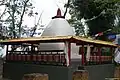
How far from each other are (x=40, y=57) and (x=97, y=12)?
15.2 meters

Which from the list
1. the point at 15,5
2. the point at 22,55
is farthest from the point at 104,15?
the point at 22,55

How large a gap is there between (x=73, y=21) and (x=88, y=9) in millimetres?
2524

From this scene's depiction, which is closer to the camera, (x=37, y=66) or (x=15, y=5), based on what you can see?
(x=37, y=66)

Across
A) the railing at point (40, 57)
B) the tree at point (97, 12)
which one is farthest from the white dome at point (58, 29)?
the tree at point (97, 12)

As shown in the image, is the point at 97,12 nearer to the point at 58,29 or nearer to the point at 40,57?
the point at 58,29

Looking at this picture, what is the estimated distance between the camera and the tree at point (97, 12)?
88.2 feet

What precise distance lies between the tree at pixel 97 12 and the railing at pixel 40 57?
1343 cm

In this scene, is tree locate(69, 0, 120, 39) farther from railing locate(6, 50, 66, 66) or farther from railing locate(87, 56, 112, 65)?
railing locate(6, 50, 66, 66)

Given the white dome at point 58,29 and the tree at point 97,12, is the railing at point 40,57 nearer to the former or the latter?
the white dome at point 58,29

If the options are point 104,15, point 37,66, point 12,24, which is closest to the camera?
point 37,66

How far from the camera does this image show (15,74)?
14.8 meters

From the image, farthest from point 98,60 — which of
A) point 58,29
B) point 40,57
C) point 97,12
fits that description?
point 97,12

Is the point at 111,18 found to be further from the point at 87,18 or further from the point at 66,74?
the point at 66,74

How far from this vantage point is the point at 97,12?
27.4m
